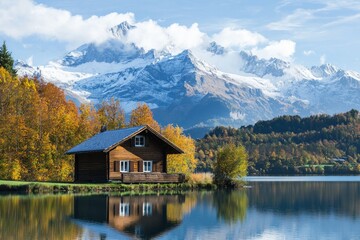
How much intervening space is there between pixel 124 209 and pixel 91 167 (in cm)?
3504

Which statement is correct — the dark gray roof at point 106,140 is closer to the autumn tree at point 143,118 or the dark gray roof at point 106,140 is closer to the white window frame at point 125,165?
the white window frame at point 125,165

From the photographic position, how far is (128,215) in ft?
144

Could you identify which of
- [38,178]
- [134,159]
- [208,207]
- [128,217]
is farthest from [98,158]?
[128,217]

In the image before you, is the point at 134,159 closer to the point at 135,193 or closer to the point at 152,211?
the point at 135,193

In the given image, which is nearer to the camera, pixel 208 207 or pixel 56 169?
pixel 208 207

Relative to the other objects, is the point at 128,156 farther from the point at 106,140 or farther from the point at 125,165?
the point at 106,140

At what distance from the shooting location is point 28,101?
9044cm

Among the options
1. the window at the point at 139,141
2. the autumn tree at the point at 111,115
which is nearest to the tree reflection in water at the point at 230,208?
the window at the point at 139,141

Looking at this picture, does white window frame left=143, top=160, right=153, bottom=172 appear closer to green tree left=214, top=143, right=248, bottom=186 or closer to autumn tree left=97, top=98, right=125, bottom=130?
green tree left=214, top=143, right=248, bottom=186

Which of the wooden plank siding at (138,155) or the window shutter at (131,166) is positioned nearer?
the wooden plank siding at (138,155)

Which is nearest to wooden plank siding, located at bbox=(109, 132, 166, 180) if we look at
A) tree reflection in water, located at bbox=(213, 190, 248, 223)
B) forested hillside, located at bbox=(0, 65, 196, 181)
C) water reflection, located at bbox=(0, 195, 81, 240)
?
forested hillside, located at bbox=(0, 65, 196, 181)

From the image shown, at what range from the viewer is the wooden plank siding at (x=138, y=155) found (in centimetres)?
7844

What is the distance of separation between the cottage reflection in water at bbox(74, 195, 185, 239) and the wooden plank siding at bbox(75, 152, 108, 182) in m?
19.9

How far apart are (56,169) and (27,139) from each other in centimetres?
601
